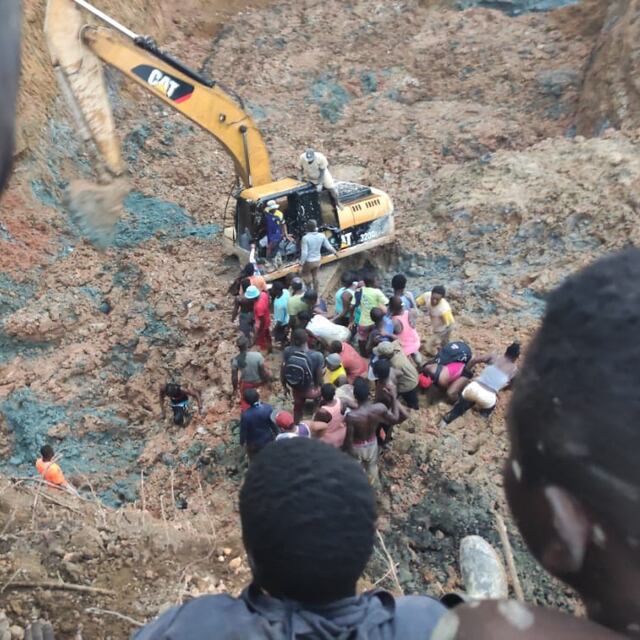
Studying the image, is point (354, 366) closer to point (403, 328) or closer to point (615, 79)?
point (403, 328)

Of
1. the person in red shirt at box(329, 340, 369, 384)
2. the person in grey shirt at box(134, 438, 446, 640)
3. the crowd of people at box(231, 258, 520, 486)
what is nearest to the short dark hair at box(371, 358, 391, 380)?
the crowd of people at box(231, 258, 520, 486)

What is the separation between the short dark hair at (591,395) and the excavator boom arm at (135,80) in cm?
817

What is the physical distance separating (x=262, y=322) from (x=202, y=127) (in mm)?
3408

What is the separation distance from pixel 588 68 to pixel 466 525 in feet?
39.9

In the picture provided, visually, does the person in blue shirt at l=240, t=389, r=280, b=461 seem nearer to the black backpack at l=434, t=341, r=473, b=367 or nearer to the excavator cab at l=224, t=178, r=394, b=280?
the black backpack at l=434, t=341, r=473, b=367

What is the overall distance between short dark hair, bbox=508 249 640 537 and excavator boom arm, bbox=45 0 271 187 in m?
8.17

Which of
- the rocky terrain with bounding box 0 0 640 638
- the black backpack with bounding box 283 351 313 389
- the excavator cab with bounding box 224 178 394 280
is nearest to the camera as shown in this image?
the rocky terrain with bounding box 0 0 640 638

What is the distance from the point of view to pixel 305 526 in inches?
73.9

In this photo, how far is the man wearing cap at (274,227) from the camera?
10.1 m

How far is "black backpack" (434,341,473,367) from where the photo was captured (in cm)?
785

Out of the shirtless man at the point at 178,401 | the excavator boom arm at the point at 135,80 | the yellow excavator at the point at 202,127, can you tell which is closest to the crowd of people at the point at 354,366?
the shirtless man at the point at 178,401

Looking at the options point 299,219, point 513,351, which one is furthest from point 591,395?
point 299,219

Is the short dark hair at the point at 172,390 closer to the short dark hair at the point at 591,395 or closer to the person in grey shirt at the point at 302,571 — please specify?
the person in grey shirt at the point at 302,571

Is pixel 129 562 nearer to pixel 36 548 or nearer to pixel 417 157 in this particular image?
pixel 36 548
